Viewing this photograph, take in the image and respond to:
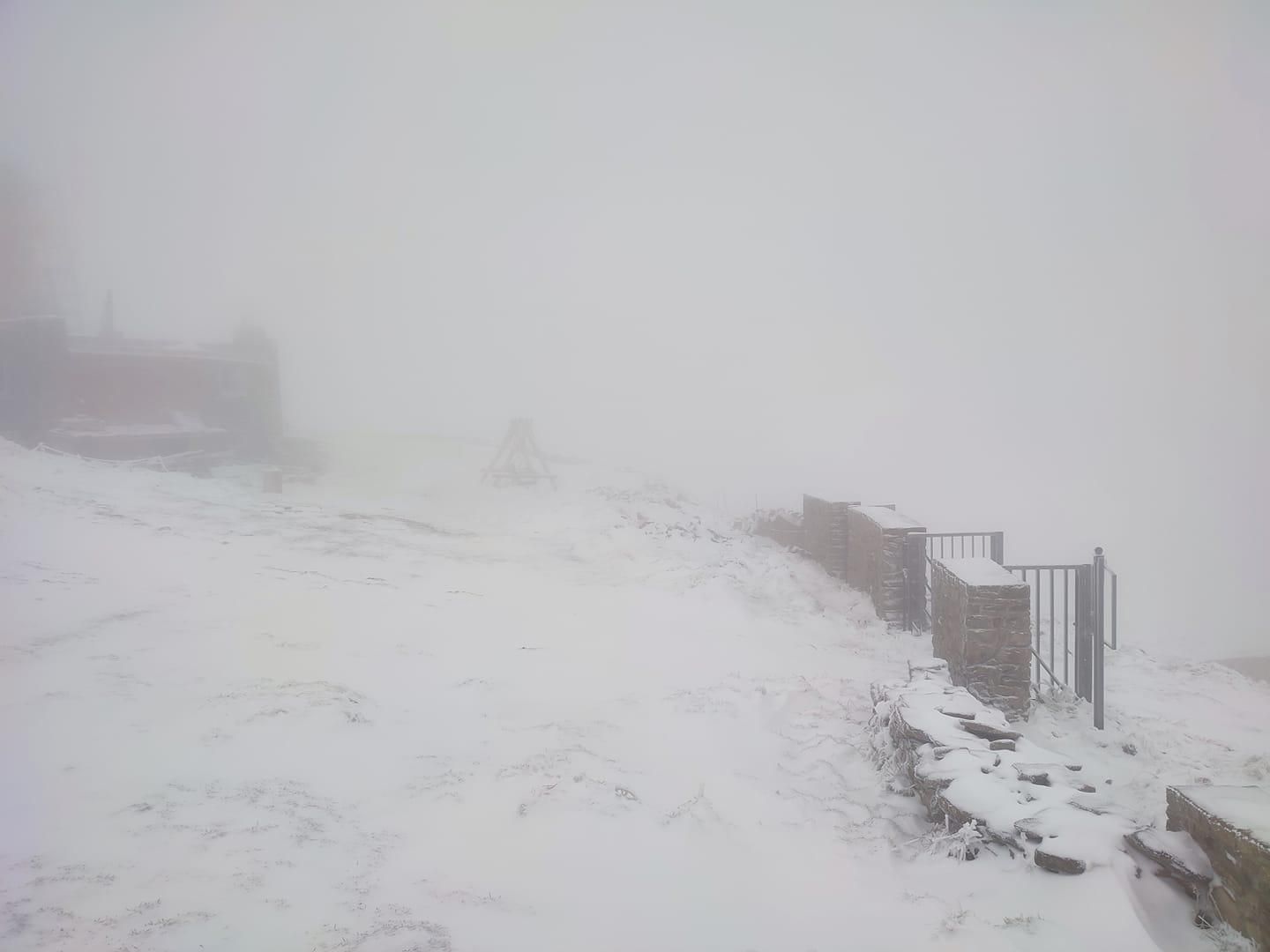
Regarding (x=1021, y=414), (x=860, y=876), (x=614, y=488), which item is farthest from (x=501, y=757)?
(x=1021, y=414)

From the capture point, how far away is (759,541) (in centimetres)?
1456

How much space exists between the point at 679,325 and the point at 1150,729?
287ft

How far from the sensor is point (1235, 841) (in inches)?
101

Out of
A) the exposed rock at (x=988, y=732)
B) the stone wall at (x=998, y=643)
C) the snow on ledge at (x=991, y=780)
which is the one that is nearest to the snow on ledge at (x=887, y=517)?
the stone wall at (x=998, y=643)

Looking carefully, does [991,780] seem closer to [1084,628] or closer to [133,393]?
[1084,628]

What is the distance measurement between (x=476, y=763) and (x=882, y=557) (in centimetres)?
668

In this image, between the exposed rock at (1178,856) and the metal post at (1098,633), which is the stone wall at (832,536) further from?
the exposed rock at (1178,856)

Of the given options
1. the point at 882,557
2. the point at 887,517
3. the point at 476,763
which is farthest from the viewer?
the point at 887,517

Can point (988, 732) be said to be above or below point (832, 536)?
below

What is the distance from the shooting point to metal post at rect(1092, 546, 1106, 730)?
18.8 ft

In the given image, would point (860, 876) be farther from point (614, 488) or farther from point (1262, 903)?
point (614, 488)

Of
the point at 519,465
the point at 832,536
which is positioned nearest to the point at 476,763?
the point at 832,536

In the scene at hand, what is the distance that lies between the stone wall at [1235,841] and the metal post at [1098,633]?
3.05 metres

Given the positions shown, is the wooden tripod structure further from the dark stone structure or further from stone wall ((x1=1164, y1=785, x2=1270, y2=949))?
stone wall ((x1=1164, y1=785, x2=1270, y2=949))
